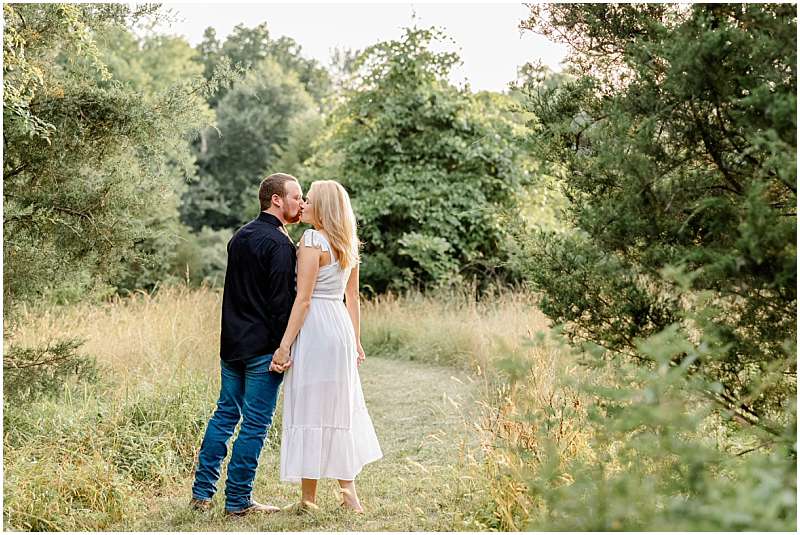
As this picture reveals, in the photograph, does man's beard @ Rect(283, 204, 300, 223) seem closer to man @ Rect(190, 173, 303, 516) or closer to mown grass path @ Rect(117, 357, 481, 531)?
man @ Rect(190, 173, 303, 516)

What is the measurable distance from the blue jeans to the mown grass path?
155mm

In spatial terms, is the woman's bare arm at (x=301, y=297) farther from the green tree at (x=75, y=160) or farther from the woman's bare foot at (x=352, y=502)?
the green tree at (x=75, y=160)

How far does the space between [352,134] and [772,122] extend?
445 inches

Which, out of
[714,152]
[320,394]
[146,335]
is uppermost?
[714,152]

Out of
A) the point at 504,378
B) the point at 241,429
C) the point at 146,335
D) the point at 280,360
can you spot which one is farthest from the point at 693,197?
the point at 146,335

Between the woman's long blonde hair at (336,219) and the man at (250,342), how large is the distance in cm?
28

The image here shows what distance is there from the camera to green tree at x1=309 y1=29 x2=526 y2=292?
13164mm

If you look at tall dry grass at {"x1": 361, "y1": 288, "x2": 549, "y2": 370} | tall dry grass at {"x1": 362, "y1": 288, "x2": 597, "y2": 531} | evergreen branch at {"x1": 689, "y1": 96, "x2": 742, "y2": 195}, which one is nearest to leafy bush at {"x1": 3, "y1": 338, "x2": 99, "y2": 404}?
tall dry grass at {"x1": 362, "y1": 288, "x2": 597, "y2": 531}

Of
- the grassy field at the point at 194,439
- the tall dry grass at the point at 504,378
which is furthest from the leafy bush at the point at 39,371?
the tall dry grass at the point at 504,378

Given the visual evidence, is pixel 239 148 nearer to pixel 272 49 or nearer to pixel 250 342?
pixel 272 49

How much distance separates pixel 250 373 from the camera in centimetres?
429

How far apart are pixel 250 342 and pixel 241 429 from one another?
0.54 metres

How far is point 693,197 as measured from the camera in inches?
136

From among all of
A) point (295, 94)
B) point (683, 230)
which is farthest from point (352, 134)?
point (295, 94)
